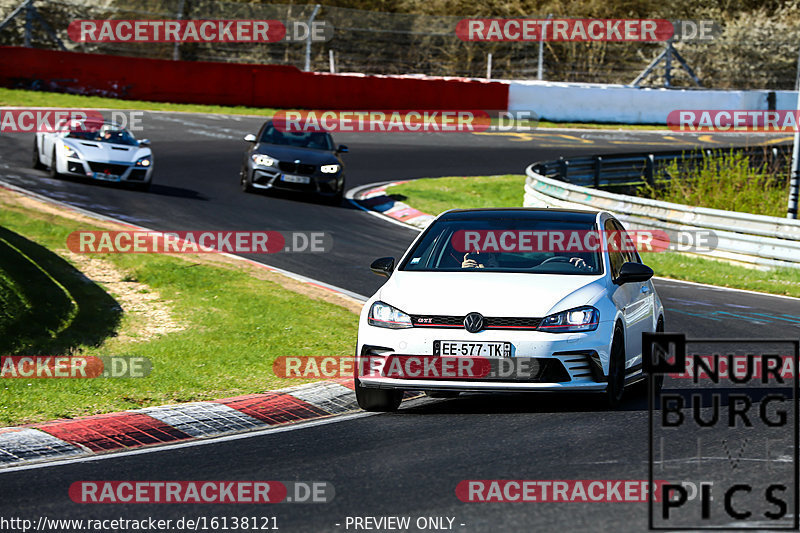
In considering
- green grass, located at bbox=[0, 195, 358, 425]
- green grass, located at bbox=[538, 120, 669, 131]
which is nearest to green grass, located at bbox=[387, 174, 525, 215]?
green grass, located at bbox=[0, 195, 358, 425]

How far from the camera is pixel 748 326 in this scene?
1288 cm

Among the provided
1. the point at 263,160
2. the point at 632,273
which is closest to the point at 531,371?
the point at 632,273

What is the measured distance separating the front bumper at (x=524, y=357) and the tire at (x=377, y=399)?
251mm

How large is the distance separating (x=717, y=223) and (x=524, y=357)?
1140cm

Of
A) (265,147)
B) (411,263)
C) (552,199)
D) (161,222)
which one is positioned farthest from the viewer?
(265,147)

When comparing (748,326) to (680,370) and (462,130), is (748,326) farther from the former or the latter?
(462,130)

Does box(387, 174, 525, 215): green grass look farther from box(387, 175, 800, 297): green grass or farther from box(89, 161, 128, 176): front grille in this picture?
box(89, 161, 128, 176): front grille

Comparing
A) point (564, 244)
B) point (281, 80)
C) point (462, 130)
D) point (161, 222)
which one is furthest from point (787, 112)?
point (564, 244)

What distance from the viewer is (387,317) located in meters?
8.59

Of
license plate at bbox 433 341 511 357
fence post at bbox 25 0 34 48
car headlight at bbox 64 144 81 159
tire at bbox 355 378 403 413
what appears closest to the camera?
license plate at bbox 433 341 511 357

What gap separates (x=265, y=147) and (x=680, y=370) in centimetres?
1816

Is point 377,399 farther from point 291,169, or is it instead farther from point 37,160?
point 37,160

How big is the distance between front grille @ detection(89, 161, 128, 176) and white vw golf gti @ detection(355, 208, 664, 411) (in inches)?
563

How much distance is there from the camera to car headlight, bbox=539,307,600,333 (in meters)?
8.30
